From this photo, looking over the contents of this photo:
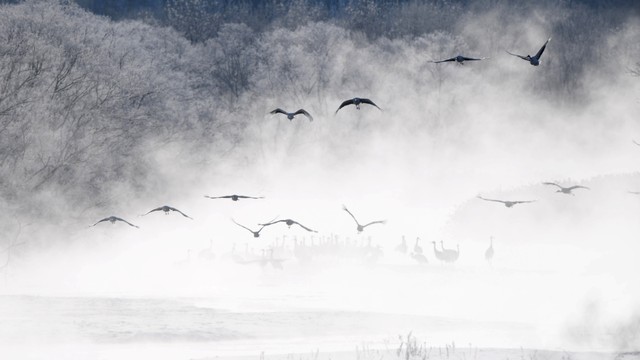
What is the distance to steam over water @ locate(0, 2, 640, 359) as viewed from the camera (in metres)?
33.5

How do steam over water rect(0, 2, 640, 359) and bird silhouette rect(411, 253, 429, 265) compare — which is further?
bird silhouette rect(411, 253, 429, 265)

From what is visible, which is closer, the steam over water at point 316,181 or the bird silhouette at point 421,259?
the steam over water at point 316,181

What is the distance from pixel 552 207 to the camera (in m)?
55.0

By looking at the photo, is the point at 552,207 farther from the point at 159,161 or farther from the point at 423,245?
the point at 159,161

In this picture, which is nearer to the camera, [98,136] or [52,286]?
[52,286]

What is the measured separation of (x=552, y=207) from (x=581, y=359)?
30.8 metres

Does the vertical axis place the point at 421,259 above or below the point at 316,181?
below

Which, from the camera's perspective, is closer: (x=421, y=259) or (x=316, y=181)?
(x=421, y=259)

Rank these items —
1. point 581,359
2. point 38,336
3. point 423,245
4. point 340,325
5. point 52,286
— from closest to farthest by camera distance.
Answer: point 581,359, point 38,336, point 340,325, point 52,286, point 423,245

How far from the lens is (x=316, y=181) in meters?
84.2

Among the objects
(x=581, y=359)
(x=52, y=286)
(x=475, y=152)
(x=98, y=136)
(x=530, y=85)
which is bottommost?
(x=581, y=359)

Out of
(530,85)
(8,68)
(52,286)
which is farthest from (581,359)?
(530,85)

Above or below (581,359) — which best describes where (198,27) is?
above

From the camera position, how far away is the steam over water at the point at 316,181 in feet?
110
